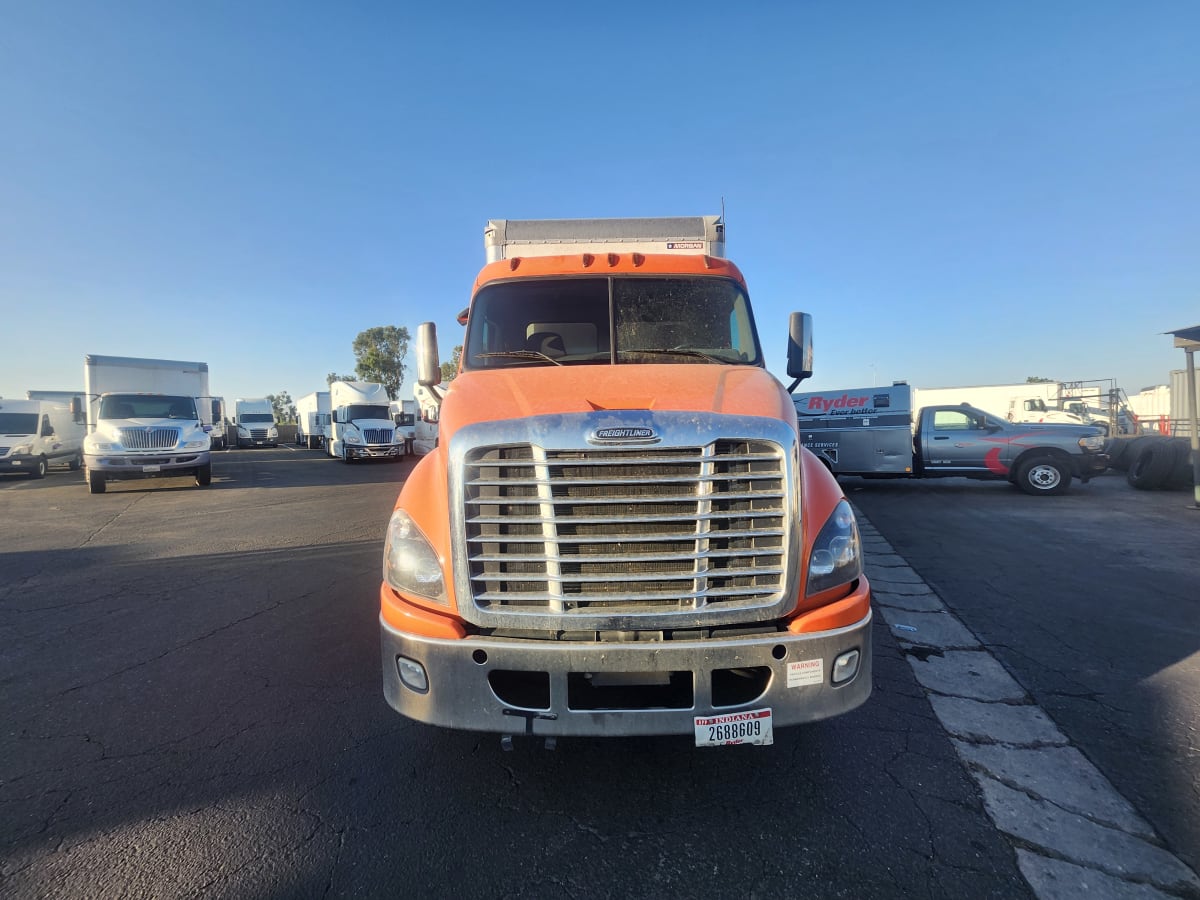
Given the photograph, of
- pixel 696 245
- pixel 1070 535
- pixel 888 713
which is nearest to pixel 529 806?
pixel 888 713

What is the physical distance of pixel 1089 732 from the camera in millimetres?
3002

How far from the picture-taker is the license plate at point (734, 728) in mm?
2227

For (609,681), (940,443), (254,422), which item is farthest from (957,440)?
(254,422)

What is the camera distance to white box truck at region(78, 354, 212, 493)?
12617 millimetres

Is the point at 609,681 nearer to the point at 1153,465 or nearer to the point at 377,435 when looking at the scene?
the point at 1153,465

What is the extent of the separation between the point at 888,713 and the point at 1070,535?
21.6ft

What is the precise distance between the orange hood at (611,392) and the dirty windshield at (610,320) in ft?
1.71

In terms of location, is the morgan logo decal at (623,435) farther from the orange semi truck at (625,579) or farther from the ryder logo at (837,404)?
the ryder logo at (837,404)

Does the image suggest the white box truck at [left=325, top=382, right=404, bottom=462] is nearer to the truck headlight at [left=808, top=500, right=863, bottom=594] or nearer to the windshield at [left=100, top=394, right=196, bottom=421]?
the windshield at [left=100, top=394, right=196, bottom=421]

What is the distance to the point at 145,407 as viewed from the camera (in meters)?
13.7

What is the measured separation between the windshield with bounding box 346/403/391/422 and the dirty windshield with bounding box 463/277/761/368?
2114 cm

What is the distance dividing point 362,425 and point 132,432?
930 centimetres

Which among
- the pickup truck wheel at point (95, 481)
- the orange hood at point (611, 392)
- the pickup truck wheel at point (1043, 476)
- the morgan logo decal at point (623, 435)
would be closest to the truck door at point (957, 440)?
the pickup truck wheel at point (1043, 476)

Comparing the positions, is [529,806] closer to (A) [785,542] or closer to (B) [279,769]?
(B) [279,769]
